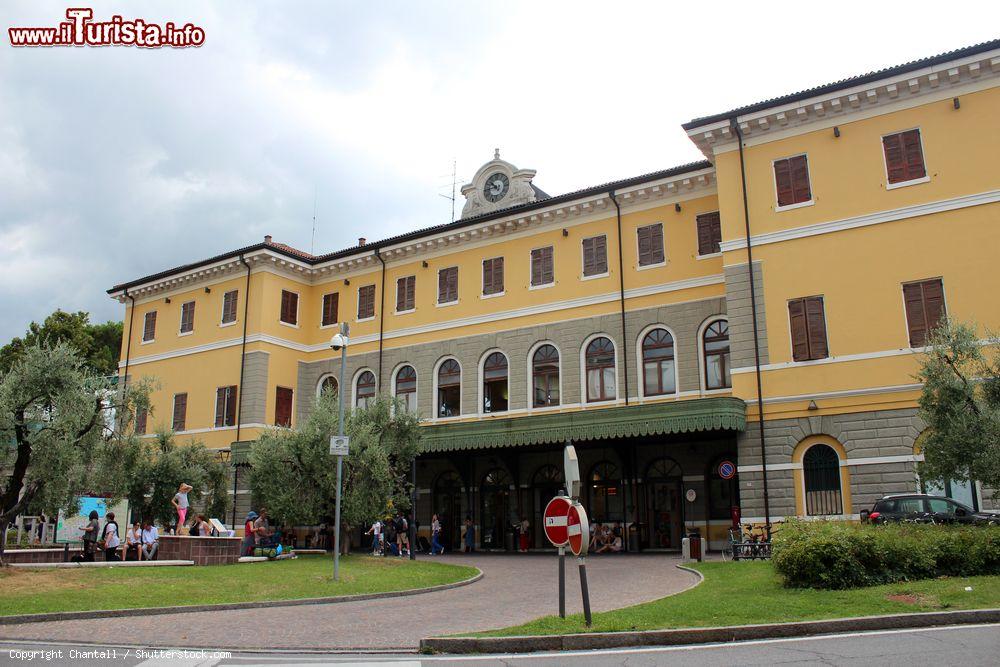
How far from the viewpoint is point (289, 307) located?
121ft

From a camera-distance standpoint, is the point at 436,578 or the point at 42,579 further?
the point at 436,578

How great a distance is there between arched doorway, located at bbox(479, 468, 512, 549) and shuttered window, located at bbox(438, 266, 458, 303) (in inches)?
275

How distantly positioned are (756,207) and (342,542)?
15.6 metres

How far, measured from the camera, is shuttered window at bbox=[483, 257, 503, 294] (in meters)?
32.1

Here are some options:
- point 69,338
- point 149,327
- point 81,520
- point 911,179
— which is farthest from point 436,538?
point 69,338

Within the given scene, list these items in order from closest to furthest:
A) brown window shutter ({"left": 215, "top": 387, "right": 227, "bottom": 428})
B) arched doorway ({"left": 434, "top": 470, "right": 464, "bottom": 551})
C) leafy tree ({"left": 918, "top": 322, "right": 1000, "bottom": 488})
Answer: leafy tree ({"left": 918, "top": 322, "right": 1000, "bottom": 488}) < arched doorway ({"left": 434, "top": 470, "right": 464, "bottom": 551}) < brown window shutter ({"left": 215, "top": 387, "right": 227, "bottom": 428})

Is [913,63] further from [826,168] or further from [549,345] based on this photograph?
[549,345]

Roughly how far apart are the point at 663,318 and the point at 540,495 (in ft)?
25.7

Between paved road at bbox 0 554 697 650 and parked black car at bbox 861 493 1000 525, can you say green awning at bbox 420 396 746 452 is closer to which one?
parked black car at bbox 861 493 1000 525

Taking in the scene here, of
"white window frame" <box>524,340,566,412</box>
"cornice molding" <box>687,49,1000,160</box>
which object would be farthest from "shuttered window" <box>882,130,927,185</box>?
"white window frame" <box>524,340,566,412</box>

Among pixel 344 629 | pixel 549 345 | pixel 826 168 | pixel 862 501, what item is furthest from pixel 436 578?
pixel 826 168

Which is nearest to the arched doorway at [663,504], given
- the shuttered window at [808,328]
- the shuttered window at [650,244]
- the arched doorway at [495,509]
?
the arched doorway at [495,509]

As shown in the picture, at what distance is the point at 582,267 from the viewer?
30.0m

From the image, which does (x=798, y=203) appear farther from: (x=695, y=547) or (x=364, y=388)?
(x=364, y=388)
